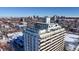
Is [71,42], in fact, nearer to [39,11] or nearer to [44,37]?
[44,37]

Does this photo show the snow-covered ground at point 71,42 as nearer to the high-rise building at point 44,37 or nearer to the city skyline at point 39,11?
the high-rise building at point 44,37

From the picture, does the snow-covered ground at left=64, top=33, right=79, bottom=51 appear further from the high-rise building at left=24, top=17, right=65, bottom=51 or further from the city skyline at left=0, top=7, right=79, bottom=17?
the city skyline at left=0, top=7, right=79, bottom=17

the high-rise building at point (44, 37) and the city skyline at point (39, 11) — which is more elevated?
the city skyline at point (39, 11)

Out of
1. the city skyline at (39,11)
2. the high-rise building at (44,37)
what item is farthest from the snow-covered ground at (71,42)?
the city skyline at (39,11)

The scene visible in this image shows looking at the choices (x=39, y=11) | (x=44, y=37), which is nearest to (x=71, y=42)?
(x=44, y=37)
